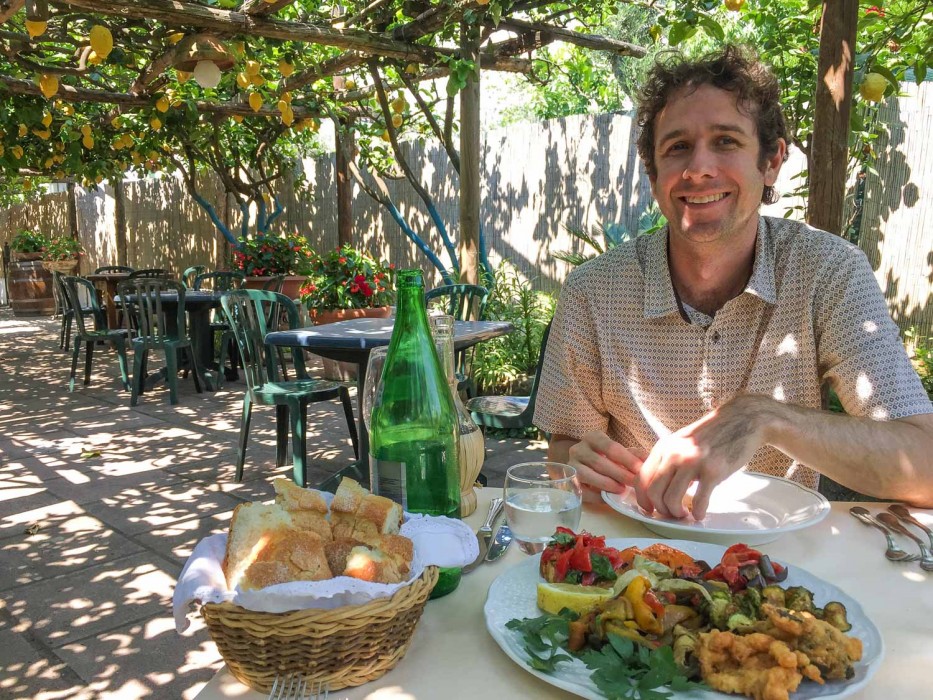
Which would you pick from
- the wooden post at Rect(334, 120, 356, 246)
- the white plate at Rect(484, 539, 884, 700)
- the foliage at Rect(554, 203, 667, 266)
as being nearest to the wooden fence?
the foliage at Rect(554, 203, 667, 266)

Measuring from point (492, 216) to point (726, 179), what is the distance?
6273 mm

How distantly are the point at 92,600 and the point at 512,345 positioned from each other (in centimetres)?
380

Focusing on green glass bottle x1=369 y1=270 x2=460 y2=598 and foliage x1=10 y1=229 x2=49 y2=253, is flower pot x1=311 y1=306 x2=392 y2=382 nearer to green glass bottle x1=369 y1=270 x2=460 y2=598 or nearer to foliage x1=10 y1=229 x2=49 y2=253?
green glass bottle x1=369 y1=270 x2=460 y2=598

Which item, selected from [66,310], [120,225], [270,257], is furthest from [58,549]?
[120,225]

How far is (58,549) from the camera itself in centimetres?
325

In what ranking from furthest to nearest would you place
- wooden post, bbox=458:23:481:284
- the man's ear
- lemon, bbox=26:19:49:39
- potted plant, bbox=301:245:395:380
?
potted plant, bbox=301:245:395:380 → wooden post, bbox=458:23:481:284 → lemon, bbox=26:19:49:39 → the man's ear

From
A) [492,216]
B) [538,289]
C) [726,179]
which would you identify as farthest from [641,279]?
[492,216]

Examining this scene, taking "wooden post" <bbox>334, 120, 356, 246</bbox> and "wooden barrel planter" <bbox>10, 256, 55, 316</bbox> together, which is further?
"wooden barrel planter" <bbox>10, 256, 55, 316</bbox>

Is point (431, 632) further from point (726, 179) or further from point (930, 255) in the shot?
point (930, 255)

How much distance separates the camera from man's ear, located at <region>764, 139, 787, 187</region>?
1735 mm

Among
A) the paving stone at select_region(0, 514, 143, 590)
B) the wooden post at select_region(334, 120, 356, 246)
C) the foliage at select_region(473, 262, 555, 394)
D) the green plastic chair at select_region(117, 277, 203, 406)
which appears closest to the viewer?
the paving stone at select_region(0, 514, 143, 590)

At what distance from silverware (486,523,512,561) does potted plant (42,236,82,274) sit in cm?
1478

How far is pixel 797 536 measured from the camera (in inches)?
45.2

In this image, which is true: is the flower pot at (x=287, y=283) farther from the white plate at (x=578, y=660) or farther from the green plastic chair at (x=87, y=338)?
the white plate at (x=578, y=660)
